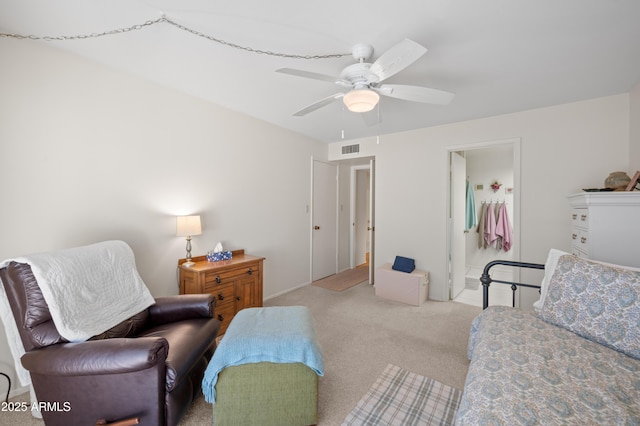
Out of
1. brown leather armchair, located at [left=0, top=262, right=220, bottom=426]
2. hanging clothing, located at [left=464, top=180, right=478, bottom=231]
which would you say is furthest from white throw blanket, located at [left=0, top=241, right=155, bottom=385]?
hanging clothing, located at [left=464, top=180, right=478, bottom=231]

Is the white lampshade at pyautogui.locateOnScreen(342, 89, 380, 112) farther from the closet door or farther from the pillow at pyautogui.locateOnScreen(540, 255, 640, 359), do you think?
the closet door

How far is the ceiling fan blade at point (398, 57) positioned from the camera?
136 cm

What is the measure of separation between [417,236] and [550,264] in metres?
1.99

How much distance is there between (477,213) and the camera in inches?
215

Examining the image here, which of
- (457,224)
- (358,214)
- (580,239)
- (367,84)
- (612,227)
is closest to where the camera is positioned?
→ (367,84)

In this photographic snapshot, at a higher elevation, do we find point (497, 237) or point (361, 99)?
point (361, 99)

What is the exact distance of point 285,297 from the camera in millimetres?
3814

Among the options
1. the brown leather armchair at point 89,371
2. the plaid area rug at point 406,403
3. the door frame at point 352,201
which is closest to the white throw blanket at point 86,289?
the brown leather armchair at point 89,371

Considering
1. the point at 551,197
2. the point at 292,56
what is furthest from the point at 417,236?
the point at 292,56

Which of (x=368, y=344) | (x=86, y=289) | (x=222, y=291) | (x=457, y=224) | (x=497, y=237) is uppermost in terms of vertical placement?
(x=457, y=224)

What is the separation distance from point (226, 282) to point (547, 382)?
2.54m

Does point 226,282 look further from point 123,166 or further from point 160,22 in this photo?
point 160,22

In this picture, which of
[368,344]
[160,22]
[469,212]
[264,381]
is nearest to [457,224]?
[469,212]

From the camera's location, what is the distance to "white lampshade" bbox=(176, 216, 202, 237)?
99.7 inches
